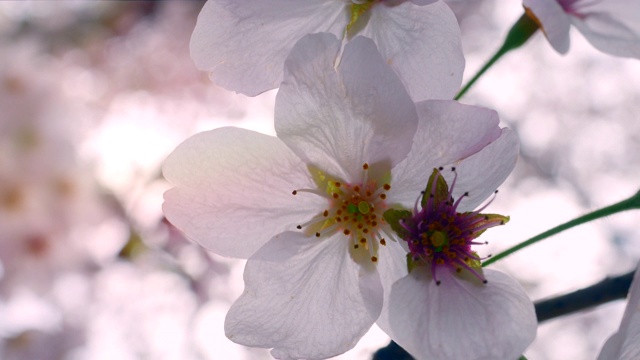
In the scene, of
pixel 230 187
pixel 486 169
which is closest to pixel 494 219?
pixel 486 169

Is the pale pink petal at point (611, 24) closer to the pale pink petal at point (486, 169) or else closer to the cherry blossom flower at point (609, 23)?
the cherry blossom flower at point (609, 23)

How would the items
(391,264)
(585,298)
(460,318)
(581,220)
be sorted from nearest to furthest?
1. (460,318)
2. (391,264)
3. (581,220)
4. (585,298)

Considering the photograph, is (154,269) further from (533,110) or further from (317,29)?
(533,110)

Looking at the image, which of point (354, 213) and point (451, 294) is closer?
point (451, 294)

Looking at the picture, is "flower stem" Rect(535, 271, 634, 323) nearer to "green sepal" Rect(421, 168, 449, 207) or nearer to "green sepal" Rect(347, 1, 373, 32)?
"green sepal" Rect(421, 168, 449, 207)

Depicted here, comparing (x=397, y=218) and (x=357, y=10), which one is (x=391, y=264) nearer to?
(x=397, y=218)

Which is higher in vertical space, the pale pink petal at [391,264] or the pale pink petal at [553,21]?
the pale pink petal at [553,21]

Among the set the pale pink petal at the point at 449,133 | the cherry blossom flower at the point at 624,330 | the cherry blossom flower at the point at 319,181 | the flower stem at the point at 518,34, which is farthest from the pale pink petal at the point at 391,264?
the flower stem at the point at 518,34

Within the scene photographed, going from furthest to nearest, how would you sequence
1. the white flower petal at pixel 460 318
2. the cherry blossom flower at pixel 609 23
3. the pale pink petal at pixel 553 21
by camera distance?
the cherry blossom flower at pixel 609 23
the pale pink petal at pixel 553 21
the white flower petal at pixel 460 318
